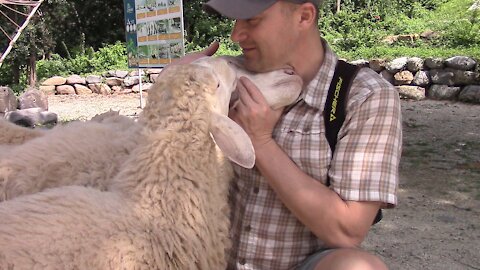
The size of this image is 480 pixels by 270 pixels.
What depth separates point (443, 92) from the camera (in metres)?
11.8

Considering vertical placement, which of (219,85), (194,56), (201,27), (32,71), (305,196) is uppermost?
(201,27)

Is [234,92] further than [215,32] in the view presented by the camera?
No

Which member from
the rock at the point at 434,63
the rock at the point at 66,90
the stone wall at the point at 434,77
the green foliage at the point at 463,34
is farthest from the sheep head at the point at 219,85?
the rock at the point at 66,90

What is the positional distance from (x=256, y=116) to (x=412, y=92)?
10.6 metres

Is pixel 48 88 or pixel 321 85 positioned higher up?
pixel 321 85

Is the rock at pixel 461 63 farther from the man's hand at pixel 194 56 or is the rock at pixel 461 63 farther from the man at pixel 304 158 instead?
the man at pixel 304 158

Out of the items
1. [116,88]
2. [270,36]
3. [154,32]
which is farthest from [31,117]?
[270,36]

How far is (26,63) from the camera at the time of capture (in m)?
17.8

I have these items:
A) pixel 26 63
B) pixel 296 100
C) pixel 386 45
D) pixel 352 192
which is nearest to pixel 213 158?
pixel 296 100

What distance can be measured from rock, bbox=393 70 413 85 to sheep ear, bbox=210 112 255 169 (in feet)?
35.8

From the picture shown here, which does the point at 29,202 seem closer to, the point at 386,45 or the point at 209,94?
the point at 209,94

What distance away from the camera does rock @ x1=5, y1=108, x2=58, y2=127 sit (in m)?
8.93

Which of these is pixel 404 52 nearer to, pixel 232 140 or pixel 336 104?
pixel 336 104

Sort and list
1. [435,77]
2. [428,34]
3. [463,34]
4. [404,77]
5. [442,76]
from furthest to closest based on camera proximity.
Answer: [428,34], [463,34], [404,77], [435,77], [442,76]
